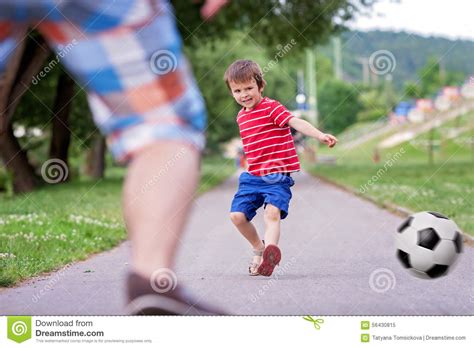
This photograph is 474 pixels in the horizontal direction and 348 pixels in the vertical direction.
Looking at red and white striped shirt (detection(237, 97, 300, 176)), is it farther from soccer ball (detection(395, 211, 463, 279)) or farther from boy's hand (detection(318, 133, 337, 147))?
soccer ball (detection(395, 211, 463, 279))

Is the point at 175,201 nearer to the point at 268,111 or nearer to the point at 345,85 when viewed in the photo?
the point at 268,111

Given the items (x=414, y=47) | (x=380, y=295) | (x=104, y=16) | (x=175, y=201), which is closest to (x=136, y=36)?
(x=104, y=16)

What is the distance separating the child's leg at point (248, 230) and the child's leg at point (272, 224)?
83 millimetres

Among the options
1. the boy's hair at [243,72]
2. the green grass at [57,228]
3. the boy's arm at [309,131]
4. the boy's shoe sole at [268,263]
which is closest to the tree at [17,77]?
the green grass at [57,228]

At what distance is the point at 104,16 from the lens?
1.59m

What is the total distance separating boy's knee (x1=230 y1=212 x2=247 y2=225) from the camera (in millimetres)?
2512

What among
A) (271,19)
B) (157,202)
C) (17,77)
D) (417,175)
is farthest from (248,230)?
(417,175)

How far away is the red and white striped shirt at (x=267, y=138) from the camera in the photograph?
238 cm

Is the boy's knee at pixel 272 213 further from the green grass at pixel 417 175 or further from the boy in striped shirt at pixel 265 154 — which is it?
the green grass at pixel 417 175

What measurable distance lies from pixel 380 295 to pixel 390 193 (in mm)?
1962

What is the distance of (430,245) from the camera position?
237 cm

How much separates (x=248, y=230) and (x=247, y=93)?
46cm

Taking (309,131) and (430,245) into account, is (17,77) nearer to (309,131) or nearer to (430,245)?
(309,131)

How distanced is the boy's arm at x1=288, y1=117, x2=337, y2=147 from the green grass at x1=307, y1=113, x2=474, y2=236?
2.67 feet
